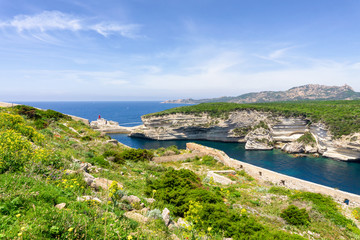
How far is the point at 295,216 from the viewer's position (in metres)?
8.25

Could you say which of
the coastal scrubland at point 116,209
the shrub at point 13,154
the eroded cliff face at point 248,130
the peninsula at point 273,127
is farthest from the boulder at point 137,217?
the eroded cliff face at point 248,130

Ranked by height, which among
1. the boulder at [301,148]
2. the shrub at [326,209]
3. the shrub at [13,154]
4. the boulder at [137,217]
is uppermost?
the shrub at [13,154]

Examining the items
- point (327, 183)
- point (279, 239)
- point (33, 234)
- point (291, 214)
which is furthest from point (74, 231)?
point (327, 183)

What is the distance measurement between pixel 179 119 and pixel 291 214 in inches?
2193

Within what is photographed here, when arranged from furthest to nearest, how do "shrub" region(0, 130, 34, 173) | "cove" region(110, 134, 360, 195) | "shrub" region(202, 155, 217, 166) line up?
"cove" region(110, 134, 360, 195) < "shrub" region(202, 155, 217, 166) < "shrub" region(0, 130, 34, 173)

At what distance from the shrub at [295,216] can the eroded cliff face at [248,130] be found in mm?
43024

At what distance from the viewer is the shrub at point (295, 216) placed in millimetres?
8047

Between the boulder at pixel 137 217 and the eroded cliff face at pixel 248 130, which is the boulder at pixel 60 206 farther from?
the eroded cliff face at pixel 248 130

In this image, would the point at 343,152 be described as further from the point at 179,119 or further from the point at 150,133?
the point at 150,133

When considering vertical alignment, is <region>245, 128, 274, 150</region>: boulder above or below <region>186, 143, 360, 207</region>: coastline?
below

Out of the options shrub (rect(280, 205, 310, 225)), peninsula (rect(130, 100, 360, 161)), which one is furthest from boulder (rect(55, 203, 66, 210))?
peninsula (rect(130, 100, 360, 161))

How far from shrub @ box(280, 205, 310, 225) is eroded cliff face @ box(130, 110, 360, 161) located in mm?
43024

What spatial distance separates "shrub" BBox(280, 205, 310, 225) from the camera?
8.05m

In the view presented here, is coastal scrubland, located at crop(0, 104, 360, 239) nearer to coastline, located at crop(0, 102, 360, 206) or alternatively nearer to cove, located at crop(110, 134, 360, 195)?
coastline, located at crop(0, 102, 360, 206)
